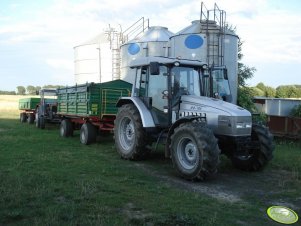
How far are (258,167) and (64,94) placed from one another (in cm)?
861

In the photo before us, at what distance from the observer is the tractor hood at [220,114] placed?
26.1ft

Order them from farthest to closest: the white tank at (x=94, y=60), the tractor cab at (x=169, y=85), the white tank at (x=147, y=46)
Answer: the white tank at (x=94, y=60) < the white tank at (x=147, y=46) < the tractor cab at (x=169, y=85)

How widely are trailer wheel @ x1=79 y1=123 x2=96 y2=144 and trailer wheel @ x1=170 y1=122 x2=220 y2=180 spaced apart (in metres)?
5.21

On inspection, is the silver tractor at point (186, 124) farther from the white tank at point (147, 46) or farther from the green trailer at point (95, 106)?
the white tank at point (147, 46)

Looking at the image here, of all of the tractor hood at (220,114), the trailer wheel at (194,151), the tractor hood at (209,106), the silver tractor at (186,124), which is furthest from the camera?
the tractor hood at (209,106)

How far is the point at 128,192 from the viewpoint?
260 inches

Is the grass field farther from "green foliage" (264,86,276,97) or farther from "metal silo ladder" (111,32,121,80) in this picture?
"green foliage" (264,86,276,97)

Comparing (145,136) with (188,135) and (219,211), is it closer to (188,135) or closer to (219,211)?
(188,135)

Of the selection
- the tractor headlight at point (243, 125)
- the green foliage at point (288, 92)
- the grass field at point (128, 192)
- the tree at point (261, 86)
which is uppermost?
the tree at point (261, 86)

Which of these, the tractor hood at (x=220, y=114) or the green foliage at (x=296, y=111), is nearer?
the tractor hood at (x=220, y=114)

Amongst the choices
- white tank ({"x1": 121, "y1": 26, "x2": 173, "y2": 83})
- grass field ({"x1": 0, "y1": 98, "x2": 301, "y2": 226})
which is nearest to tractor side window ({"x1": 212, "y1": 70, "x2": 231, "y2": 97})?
grass field ({"x1": 0, "y1": 98, "x2": 301, "y2": 226})

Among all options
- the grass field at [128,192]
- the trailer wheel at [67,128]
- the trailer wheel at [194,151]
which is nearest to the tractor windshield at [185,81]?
the trailer wheel at [194,151]

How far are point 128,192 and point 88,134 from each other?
636 cm

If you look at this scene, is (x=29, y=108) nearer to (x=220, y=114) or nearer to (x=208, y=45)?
(x=208, y=45)
